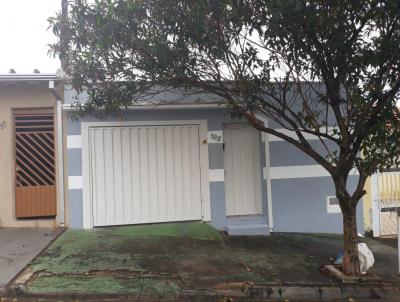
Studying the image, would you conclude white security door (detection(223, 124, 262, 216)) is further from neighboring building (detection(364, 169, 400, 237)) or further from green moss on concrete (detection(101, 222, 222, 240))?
neighboring building (detection(364, 169, 400, 237))

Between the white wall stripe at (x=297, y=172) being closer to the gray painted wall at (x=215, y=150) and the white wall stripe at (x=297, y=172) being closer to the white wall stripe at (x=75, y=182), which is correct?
the gray painted wall at (x=215, y=150)

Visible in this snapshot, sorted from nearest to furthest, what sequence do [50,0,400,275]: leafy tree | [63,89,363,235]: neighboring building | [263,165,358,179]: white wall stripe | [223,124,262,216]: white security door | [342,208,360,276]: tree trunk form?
[50,0,400,275]: leafy tree → [342,208,360,276]: tree trunk → [63,89,363,235]: neighboring building → [263,165,358,179]: white wall stripe → [223,124,262,216]: white security door

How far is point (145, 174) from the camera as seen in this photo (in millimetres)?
9211

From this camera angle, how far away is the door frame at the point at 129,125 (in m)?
8.88

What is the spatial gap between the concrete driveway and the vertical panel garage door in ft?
3.68

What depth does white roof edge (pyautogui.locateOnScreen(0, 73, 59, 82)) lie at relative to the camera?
8336 millimetres

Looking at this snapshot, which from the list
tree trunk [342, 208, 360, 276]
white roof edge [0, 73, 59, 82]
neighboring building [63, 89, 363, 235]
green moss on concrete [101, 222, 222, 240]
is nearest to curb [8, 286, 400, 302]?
tree trunk [342, 208, 360, 276]

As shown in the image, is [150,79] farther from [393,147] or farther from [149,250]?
[393,147]

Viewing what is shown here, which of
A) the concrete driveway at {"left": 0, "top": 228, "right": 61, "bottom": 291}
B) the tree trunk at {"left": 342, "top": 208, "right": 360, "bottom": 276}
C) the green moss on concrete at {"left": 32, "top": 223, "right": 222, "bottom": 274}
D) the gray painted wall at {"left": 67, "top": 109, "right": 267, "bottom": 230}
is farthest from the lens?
the gray painted wall at {"left": 67, "top": 109, "right": 267, "bottom": 230}

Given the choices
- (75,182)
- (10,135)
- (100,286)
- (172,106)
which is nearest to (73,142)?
(75,182)

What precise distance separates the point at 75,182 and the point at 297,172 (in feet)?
15.2

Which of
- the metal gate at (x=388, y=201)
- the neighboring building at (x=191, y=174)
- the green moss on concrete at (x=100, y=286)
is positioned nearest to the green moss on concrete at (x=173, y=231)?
the neighboring building at (x=191, y=174)

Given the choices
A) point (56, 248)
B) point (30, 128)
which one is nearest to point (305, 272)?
point (56, 248)

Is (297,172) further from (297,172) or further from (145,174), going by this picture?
(145,174)
